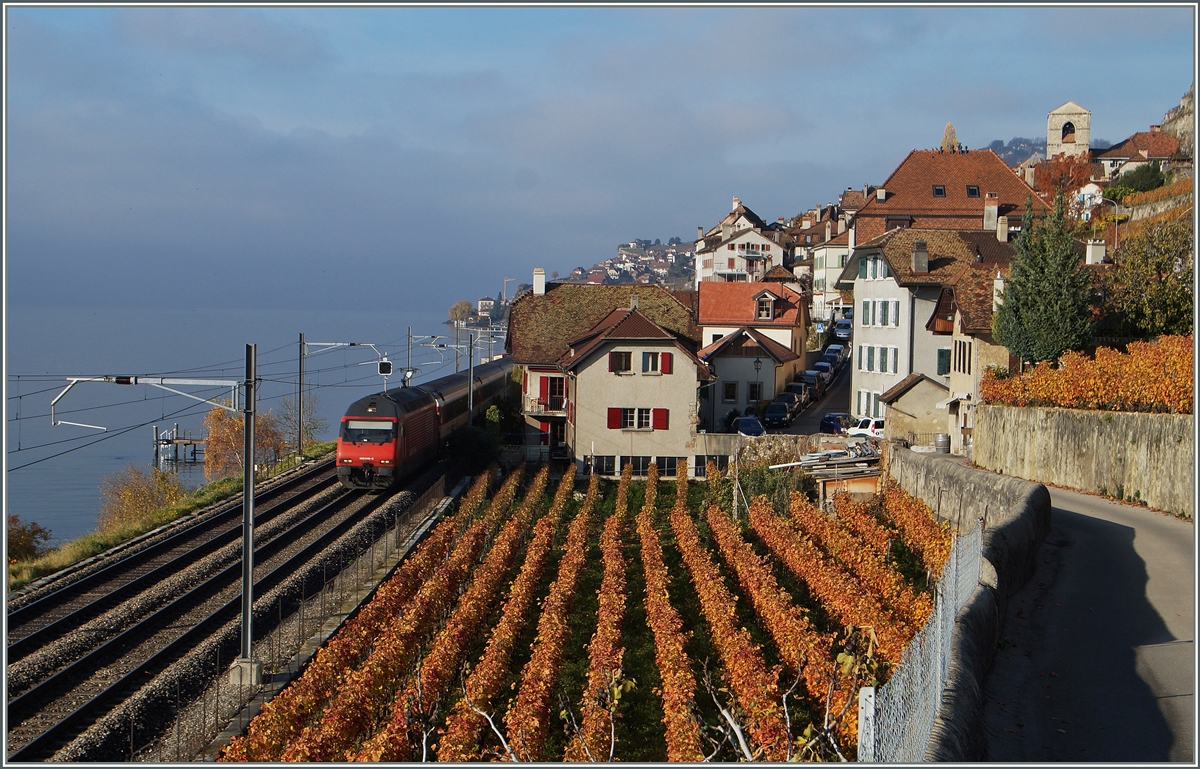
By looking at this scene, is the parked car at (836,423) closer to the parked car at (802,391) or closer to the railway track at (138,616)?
the parked car at (802,391)

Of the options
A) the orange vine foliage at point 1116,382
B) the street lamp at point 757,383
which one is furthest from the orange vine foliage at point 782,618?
the street lamp at point 757,383

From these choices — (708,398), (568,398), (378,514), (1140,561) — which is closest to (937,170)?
(708,398)

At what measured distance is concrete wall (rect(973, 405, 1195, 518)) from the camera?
21953mm

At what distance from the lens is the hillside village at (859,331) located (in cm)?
4031

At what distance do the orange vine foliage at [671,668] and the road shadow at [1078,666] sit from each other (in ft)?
12.1

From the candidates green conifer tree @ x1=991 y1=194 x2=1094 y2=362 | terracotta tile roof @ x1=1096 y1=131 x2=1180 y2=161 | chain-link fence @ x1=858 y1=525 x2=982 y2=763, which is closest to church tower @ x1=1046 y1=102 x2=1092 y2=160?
terracotta tile roof @ x1=1096 y1=131 x2=1180 y2=161

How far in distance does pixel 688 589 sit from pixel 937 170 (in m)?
52.8

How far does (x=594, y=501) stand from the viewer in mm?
38844

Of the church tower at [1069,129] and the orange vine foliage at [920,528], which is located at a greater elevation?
the church tower at [1069,129]

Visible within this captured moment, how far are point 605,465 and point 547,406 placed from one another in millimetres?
5072

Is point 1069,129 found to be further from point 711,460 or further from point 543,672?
point 543,672

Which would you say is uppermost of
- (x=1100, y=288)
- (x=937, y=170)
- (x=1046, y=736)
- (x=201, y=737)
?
(x=937, y=170)

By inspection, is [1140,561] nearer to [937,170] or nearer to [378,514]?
[378,514]

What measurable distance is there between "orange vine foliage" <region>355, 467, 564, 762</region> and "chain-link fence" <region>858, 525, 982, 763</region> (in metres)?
6.66
